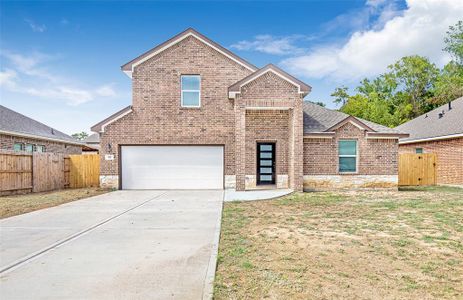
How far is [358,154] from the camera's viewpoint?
14391 millimetres

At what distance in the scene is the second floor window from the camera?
50.5 ft

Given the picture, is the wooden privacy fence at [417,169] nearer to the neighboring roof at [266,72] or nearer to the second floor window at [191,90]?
the neighboring roof at [266,72]

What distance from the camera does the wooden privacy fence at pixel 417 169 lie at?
17578 millimetres

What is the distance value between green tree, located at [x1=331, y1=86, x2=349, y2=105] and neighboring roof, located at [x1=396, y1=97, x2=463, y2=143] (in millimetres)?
24597

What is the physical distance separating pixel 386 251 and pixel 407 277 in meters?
1.13

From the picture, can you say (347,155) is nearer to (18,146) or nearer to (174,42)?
(174,42)

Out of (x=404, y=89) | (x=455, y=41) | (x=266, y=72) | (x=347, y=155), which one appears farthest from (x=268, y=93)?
(x=404, y=89)

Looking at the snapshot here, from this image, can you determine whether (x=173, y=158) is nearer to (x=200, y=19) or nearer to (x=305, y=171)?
(x=305, y=171)

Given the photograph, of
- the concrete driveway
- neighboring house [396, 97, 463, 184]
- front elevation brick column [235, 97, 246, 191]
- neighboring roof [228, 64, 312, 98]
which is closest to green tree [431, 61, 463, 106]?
neighboring house [396, 97, 463, 184]

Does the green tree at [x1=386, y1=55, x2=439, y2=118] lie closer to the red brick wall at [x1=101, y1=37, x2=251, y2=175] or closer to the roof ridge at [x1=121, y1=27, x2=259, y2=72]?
the roof ridge at [x1=121, y1=27, x2=259, y2=72]

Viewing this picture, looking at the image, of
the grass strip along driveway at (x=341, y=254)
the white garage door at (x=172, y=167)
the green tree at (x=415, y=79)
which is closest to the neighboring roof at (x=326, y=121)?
the white garage door at (x=172, y=167)

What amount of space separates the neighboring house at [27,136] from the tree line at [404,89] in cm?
3391

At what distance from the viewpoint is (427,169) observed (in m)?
17.7

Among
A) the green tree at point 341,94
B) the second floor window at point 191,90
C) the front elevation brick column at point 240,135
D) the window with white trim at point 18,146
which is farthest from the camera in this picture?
the green tree at point 341,94
